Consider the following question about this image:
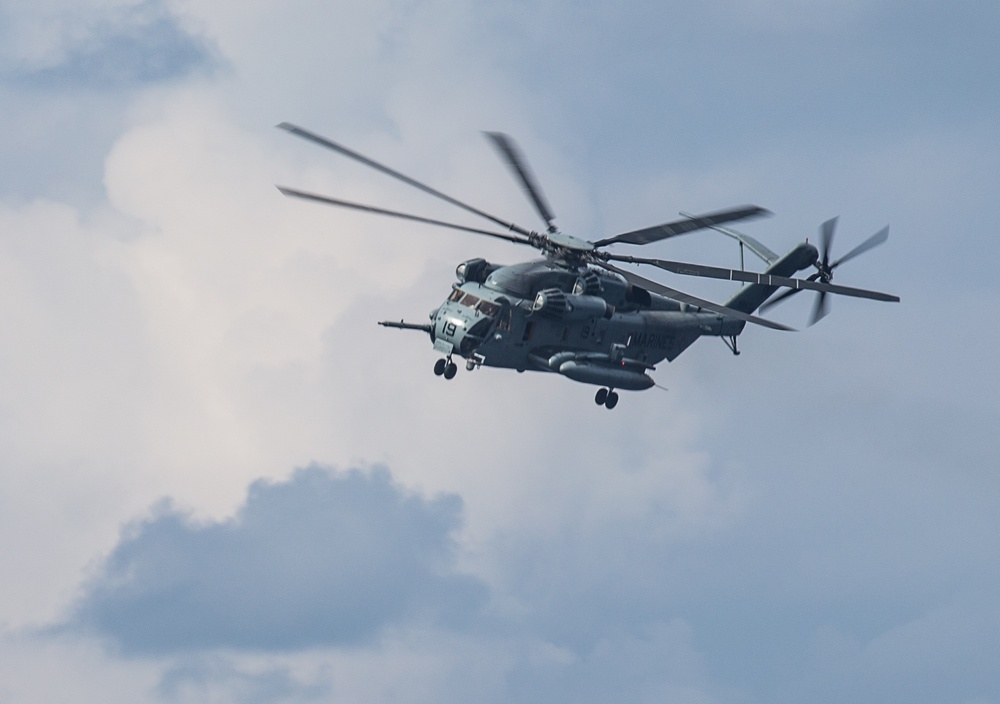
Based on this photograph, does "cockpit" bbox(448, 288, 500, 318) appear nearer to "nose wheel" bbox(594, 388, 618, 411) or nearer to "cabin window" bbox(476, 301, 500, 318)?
"cabin window" bbox(476, 301, 500, 318)

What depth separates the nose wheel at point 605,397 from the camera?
2795 inches

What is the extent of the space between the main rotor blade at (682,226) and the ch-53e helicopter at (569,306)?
0.05m

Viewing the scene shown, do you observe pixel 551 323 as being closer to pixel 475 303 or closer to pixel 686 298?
pixel 475 303

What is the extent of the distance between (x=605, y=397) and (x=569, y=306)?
20.6 feet

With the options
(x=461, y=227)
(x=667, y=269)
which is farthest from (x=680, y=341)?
(x=461, y=227)

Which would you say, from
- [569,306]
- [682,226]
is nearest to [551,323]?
[569,306]

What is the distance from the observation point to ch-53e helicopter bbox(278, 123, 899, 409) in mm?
63812

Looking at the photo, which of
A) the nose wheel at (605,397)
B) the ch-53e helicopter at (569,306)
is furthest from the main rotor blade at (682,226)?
the nose wheel at (605,397)

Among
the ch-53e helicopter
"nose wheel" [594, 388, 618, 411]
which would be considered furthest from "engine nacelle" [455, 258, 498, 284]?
"nose wheel" [594, 388, 618, 411]

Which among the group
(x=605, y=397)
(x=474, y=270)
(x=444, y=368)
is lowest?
(x=444, y=368)

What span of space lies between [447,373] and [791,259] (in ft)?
67.4

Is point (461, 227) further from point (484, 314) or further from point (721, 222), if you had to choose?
point (721, 222)

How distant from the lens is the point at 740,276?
65.4m

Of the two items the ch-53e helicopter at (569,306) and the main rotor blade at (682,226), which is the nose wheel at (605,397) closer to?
the ch-53e helicopter at (569,306)
